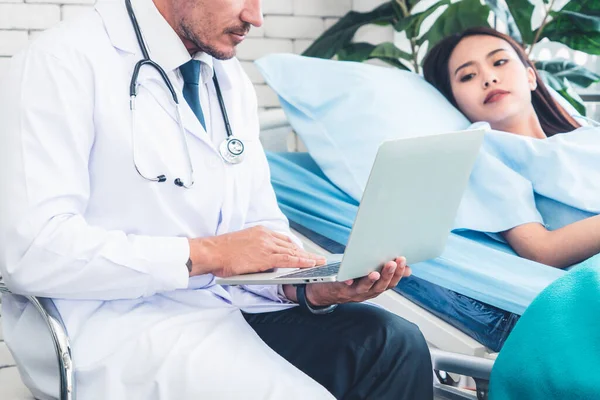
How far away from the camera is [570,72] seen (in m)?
2.69

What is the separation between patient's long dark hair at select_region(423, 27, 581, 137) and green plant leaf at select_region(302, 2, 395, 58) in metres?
0.45

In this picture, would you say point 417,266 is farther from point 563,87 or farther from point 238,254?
point 563,87

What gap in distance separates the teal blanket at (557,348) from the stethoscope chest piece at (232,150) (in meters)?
0.53

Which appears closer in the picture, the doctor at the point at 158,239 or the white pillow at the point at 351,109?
the doctor at the point at 158,239

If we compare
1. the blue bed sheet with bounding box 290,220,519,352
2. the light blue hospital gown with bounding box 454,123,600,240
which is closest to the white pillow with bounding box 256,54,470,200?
the light blue hospital gown with bounding box 454,123,600,240

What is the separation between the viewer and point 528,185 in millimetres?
1927

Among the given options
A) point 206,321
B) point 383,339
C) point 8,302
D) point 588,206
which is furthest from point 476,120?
point 8,302

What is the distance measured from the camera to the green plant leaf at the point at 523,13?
2.65 meters

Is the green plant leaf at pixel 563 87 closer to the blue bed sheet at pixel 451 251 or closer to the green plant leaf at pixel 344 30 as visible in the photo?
the green plant leaf at pixel 344 30

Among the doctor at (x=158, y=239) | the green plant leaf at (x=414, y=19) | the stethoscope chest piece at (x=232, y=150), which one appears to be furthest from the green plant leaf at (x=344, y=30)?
the stethoscope chest piece at (x=232, y=150)

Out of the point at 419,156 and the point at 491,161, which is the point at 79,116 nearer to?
the point at 419,156

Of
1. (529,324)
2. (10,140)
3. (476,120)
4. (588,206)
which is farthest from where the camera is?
(476,120)

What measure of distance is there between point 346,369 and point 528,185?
2.66 ft

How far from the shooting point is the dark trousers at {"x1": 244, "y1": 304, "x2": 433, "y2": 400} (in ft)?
4.37
